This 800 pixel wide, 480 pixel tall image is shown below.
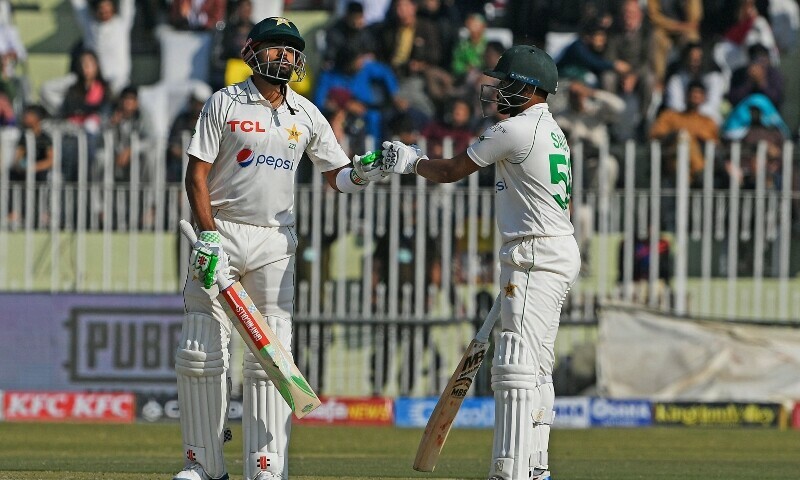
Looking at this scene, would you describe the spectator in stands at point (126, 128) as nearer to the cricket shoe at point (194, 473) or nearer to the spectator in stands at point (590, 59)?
the spectator in stands at point (590, 59)

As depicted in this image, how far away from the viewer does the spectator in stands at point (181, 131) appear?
1584 cm

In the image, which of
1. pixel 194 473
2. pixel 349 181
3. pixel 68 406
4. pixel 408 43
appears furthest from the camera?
pixel 408 43

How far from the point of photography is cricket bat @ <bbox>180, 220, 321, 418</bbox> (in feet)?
25.1

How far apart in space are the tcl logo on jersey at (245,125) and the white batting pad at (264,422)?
2.96ft

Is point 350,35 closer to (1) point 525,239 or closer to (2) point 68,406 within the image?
(2) point 68,406

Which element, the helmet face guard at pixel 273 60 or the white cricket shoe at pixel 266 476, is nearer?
the white cricket shoe at pixel 266 476

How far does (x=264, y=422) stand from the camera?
25.7ft

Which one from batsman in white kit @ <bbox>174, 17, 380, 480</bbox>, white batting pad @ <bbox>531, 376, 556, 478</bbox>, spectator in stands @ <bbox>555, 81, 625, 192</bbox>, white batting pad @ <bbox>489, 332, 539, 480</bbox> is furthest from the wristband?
spectator in stands @ <bbox>555, 81, 625, 192</bbox>

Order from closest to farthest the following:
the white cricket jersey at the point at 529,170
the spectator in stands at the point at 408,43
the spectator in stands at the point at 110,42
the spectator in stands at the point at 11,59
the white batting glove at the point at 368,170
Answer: the white cricket jersey at the point at 529,170, the white batting glove at the point at 368,170, the spectator in stands at the point at 408,43, the spectator in stands at the point at 11,59, the spectator in stands at the point at 110,42

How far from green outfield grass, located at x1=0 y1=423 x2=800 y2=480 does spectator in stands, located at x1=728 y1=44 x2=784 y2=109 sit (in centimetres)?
407

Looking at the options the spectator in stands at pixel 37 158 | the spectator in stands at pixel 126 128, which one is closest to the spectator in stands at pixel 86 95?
the spectator in stands at pixel 126 128

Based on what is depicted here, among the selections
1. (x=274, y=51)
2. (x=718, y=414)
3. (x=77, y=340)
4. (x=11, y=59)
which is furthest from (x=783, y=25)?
(x=274, y=51)

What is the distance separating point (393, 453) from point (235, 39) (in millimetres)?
7267

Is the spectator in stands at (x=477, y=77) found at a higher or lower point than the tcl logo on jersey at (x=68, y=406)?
higher
